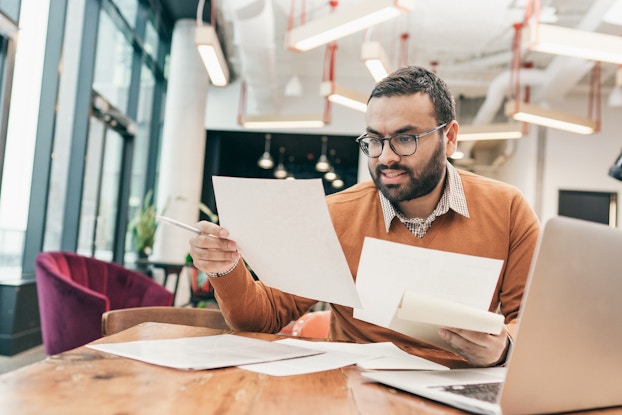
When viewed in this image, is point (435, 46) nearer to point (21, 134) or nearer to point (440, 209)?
point (21, 134)

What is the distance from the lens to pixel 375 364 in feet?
3.14

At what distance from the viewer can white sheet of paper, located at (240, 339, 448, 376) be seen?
2.92 ft

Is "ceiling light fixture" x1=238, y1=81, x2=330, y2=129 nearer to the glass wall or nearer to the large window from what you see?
the glass wall

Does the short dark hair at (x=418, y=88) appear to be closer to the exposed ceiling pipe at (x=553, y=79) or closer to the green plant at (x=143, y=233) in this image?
the exposed ceiling pipe at (x=553, y=79)

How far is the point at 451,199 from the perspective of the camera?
1472mm

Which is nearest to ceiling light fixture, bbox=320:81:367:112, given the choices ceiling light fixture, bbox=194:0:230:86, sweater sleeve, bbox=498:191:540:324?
ceiling light fixture, bbox=194:0:230:86

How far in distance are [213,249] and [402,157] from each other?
1.97ft

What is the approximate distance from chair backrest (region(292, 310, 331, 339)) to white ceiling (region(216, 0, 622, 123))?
13.5 feet

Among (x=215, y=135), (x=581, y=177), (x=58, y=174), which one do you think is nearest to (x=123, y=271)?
(x=58, y=174)

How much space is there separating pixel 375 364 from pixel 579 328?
0.37 metres

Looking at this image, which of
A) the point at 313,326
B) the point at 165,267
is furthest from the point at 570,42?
the point at 165,267

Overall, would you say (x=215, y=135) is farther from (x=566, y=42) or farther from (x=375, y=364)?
(x=375, y=364)

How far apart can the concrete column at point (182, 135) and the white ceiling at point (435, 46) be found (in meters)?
0.64

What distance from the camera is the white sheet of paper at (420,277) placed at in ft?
3.35
